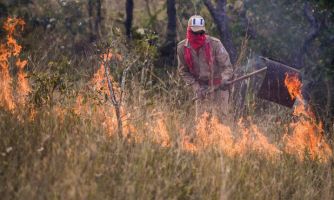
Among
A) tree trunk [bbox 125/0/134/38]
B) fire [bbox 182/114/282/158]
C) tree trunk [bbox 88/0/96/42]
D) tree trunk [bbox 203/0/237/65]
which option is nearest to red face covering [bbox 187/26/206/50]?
fire [bbox 182/114/282/158]

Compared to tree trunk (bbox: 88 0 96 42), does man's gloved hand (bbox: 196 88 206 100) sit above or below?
below

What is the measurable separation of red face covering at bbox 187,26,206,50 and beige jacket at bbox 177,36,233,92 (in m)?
0.10

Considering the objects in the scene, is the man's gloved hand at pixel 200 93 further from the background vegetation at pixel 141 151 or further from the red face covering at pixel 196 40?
the red face covering at pixel 196 40

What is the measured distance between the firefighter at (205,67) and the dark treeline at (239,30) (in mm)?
728

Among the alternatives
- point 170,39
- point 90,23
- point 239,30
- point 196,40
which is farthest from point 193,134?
point 90,23

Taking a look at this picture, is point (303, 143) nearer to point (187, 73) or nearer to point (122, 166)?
point (187, 73)

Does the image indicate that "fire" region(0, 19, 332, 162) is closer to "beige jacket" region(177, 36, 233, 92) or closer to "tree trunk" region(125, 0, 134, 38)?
"beige jacket" region(177, 36, 233, 92)

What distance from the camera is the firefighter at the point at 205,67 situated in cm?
505

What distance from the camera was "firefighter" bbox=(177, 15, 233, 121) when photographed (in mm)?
5047

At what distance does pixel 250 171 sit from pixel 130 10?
20.2ft

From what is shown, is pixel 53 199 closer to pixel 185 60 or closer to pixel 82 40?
pixel 185 60

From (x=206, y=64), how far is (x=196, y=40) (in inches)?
15.4

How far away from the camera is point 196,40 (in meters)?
5.03

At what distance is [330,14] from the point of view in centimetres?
662
